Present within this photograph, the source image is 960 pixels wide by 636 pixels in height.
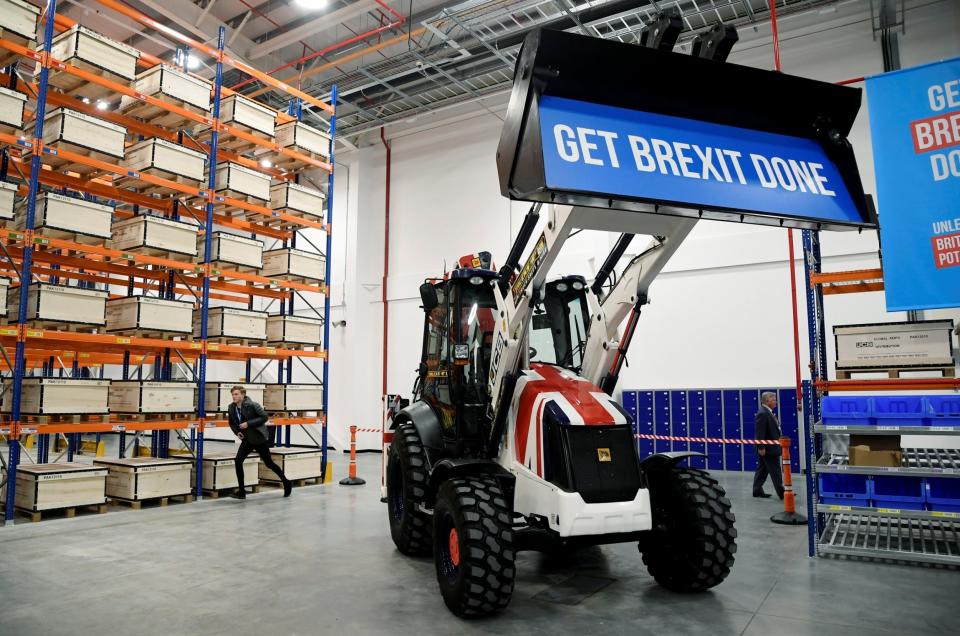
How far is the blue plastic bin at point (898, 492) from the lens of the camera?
265 inches

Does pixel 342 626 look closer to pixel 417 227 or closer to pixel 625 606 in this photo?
pixel 625 606

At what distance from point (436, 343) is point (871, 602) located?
14.7ft

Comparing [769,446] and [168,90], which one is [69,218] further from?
[769,446]

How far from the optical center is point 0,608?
522 cm

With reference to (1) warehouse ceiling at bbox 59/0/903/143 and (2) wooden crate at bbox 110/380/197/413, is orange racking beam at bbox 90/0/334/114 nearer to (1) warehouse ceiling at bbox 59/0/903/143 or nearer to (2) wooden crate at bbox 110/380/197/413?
(1) warehouse ceiling at bbox 59/0/903/143

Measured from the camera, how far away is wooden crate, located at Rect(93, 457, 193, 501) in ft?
32.7

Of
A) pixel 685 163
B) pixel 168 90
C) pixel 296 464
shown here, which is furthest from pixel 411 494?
pixel 168 90

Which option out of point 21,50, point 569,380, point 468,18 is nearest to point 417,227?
point 468,18

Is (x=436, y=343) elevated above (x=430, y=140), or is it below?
below

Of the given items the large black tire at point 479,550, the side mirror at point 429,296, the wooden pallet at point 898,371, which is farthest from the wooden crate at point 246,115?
the wooden pallet at point 898,371

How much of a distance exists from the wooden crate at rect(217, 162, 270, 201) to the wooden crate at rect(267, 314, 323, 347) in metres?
2.29

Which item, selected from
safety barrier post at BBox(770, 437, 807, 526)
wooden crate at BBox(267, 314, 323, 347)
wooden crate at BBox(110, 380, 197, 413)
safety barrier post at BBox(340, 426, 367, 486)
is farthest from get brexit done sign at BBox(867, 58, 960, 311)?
wooden crate at BBox(110, 380, 197, 413)

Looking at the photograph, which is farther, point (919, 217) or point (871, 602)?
point (919, 217)

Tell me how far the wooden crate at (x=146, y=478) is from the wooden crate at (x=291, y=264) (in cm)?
388
